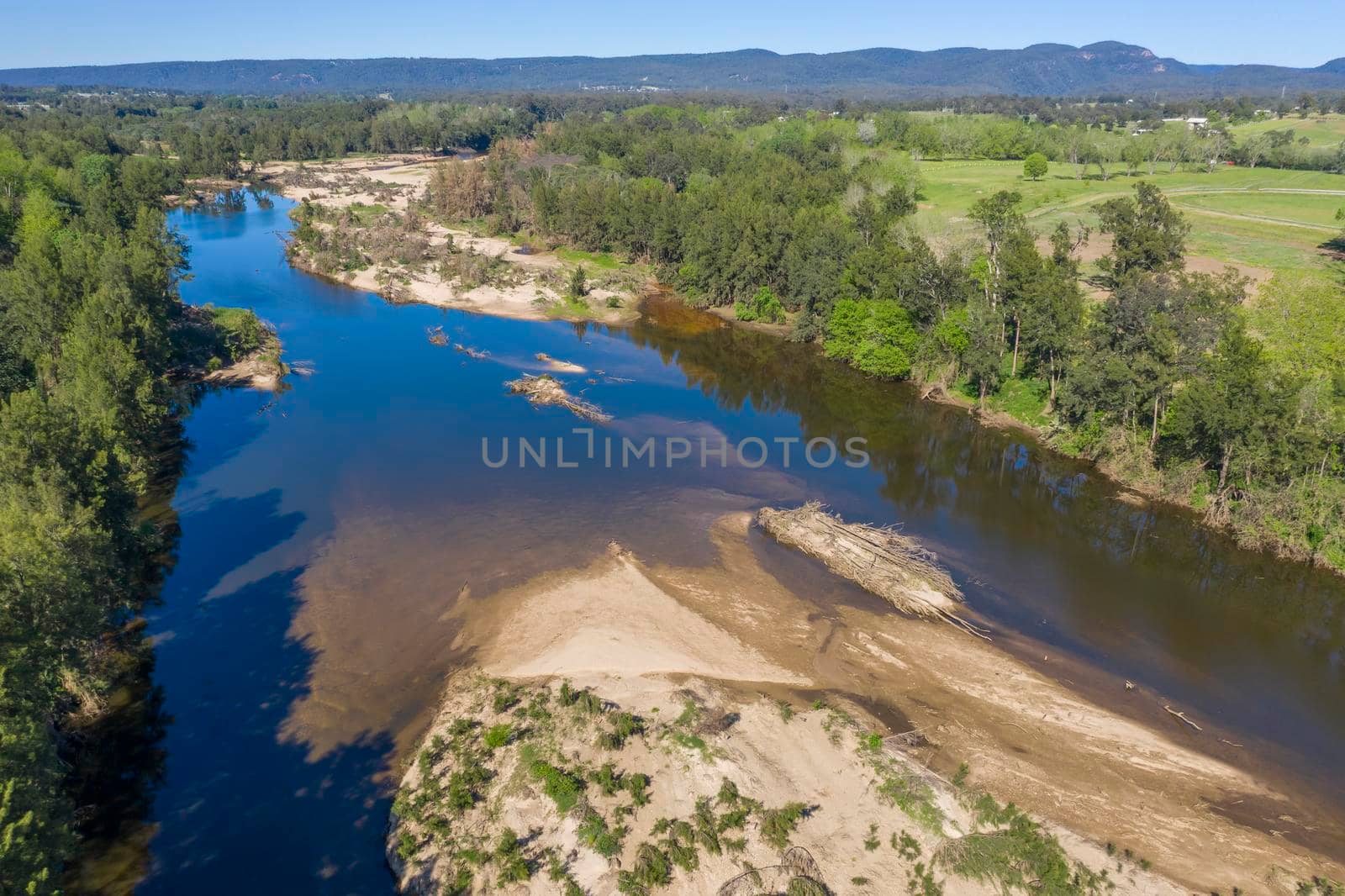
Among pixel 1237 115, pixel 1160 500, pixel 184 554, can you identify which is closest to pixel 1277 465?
pixel 1160 500

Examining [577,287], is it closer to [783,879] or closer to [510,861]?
[510,861]

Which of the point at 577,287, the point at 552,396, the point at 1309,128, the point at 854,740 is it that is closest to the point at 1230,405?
the point at 854,740

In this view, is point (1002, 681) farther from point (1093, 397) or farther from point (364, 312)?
point (364, 312)

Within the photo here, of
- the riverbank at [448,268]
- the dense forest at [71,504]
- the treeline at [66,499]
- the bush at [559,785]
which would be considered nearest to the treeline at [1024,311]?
the riverbank at [448,268]

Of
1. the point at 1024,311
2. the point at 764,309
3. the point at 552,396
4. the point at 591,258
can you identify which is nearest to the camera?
the point at 1024,311

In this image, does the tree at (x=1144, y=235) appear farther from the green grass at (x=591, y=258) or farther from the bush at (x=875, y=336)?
the green grass at (x=591, y=258)

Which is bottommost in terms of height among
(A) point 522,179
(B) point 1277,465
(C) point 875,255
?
(B) point 1277,465

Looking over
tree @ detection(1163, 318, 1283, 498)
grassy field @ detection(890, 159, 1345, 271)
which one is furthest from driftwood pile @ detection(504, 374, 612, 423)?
grassy field @ detection(890, 159, 1345, 271)
